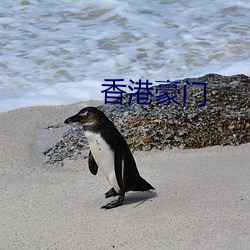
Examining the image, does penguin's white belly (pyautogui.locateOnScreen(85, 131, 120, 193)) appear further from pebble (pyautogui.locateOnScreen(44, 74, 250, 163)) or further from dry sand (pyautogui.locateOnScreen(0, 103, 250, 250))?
pebble (pyautogui.locateOnScreen(44, 74, 250, 163))

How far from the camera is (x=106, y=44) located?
9.09m

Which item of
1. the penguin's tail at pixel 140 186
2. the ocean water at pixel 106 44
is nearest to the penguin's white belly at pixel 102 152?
the penguin's tail at pixel 140 186

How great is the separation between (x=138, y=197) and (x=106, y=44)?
530 cm

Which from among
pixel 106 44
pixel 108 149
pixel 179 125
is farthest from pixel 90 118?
pixel 106 44

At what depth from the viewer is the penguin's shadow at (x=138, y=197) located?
3904mm

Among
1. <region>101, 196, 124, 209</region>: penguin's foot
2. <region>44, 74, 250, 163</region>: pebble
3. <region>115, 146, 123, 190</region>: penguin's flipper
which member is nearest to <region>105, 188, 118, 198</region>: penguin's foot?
<region>101, 196, 124, 209</region>: penguin's foot

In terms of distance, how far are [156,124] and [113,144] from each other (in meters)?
1.54

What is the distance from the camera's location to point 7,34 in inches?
378

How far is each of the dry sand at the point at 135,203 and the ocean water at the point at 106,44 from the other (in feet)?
6.48

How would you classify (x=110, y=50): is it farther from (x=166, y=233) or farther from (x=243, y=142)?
(x=166, y=233)

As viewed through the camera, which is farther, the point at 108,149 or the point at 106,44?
the point at 106,44

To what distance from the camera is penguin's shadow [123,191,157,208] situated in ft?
12.8

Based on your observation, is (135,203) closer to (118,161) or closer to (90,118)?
(118,161)

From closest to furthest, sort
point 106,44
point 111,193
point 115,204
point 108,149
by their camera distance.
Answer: point 108,149
point 115,204
point 111,193
point 106,44
